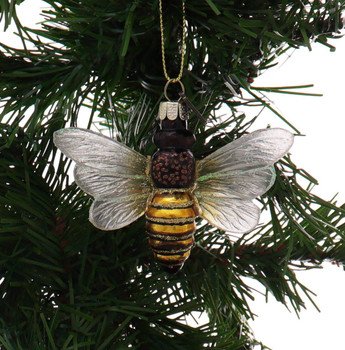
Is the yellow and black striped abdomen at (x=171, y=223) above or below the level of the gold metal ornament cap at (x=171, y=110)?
below

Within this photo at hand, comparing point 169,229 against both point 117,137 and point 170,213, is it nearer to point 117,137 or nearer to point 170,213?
point 170,213

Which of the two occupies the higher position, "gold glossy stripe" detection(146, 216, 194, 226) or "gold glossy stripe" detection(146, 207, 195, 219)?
"gold glossy stripe" detection(146, 207, 195, 219)

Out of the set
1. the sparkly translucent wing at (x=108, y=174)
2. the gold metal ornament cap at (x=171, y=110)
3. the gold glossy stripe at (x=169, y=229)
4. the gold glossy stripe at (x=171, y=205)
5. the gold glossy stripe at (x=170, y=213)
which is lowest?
the gold glossy stripe at (x=169, y=229)

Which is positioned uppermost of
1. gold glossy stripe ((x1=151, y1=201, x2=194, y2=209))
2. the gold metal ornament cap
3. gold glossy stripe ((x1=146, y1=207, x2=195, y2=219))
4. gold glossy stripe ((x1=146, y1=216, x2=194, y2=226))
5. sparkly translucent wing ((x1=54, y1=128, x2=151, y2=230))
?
the gold metal ornament cap

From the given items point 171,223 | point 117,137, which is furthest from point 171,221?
point 117,137

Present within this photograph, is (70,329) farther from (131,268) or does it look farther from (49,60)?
(49,60)
